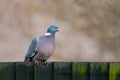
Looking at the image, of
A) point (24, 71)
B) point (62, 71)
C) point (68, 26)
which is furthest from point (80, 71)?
point (68, 26)

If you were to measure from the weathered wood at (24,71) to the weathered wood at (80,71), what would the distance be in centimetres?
16

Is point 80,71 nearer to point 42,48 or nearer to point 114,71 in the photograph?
point 114,71

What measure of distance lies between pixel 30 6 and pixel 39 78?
7739mm

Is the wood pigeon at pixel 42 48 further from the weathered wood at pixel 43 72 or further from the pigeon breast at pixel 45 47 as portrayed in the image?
the weathered wood at pixel 43 72

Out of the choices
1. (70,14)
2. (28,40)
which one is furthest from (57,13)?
(28,40)

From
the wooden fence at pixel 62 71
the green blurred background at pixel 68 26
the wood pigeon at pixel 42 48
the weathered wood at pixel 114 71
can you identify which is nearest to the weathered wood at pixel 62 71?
the wooden fence at pixel 62 71

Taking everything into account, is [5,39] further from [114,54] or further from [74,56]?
[114,54]

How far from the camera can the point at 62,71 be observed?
1.77 metres

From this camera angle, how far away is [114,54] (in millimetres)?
9125

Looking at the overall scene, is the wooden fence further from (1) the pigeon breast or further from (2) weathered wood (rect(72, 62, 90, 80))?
(1) the pigeon breast

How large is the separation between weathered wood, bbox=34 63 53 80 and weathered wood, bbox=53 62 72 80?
0.07ft

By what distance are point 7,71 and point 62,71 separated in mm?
209

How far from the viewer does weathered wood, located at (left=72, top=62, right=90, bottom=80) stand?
1.73 metres

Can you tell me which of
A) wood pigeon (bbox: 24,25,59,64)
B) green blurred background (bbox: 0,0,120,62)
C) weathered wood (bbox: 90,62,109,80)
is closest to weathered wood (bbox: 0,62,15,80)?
weathered wood (bbox: 90,62,109,80)
